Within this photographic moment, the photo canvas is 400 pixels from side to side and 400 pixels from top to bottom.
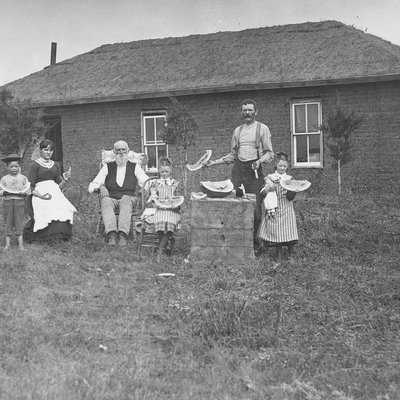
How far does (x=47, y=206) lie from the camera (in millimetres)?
8500

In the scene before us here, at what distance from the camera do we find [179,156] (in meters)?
16.2

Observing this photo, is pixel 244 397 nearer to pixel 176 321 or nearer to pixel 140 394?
pixel 140 394

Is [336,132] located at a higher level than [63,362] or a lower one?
higher

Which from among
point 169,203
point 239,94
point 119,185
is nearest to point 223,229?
point 169,203

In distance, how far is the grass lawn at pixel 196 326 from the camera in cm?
389

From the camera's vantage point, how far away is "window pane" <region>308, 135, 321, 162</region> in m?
15.0

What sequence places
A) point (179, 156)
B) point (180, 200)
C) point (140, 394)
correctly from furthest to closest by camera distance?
point (179, 156), point (180, 200), point (140, 394)

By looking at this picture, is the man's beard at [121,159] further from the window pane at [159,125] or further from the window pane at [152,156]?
the window pane at [152,156]

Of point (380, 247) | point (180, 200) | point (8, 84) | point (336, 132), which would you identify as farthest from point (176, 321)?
point (8, 84)

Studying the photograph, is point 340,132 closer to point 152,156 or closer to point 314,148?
point 314,148

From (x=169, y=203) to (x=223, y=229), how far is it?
35.2 inches

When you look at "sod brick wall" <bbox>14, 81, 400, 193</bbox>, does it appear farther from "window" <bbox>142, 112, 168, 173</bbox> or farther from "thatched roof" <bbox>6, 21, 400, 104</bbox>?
"thatched roof" <bbox>6, 21, 400, 104</bbox>

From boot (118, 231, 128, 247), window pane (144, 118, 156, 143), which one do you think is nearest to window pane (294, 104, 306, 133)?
window pane (144, 118, 156, 143)

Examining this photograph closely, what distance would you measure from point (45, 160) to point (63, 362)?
497cm
